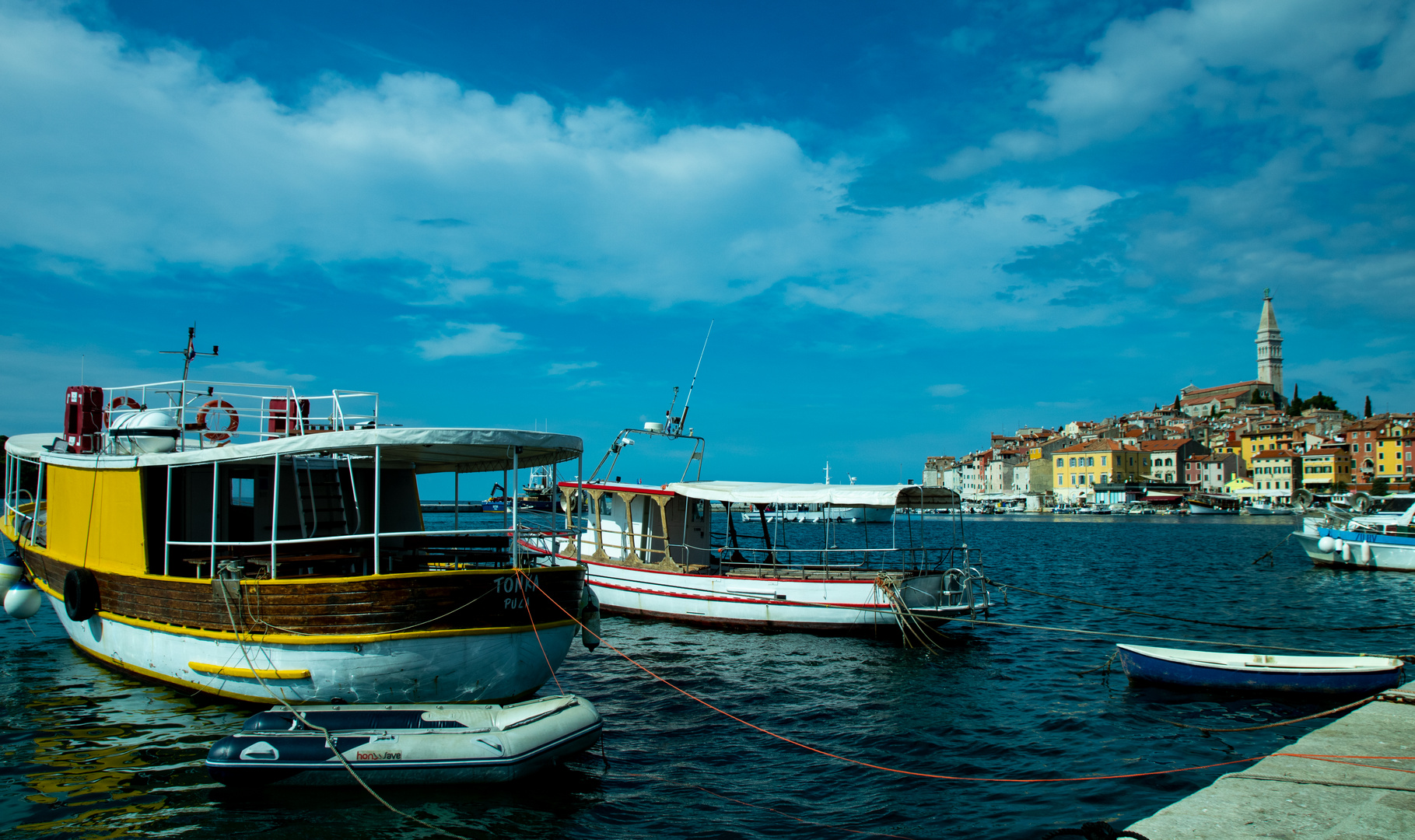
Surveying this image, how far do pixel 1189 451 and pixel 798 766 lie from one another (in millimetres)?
145493

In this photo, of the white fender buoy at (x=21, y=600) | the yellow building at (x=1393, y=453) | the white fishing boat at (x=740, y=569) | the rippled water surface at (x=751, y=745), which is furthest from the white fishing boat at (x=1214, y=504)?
the white fender buoy at (x=21, y=600)

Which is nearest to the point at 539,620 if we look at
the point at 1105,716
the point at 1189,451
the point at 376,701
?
the point at 376,701

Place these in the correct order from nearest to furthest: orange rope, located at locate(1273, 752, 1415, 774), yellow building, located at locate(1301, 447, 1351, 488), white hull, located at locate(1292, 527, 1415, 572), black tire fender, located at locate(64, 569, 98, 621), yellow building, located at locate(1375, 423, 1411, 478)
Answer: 1. orange rope, located at locate(1273, 752, 1415, 774)
2. black tire fender, located at locate(64, 569, 98, 621)
3. white hull, located at locate(1292, 527, 1415, 572)
4. yellow building, located at locate(1375, 423, 1411, 478)
5. yellow building, located at locate(1301, 447, 1351, 488)

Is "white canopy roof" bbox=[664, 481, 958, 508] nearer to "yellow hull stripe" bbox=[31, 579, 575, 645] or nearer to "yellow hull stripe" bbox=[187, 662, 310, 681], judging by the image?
"yellow hull stripe" bbox=[31, 579, 575, 645]

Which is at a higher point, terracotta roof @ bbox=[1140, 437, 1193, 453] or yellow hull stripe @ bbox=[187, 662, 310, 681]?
terracotta roof @ bbox=[1140, 437, 1193, 453]

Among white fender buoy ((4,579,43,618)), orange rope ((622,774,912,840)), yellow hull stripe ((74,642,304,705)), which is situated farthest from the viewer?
white fender buoy ((4,579,43,618))

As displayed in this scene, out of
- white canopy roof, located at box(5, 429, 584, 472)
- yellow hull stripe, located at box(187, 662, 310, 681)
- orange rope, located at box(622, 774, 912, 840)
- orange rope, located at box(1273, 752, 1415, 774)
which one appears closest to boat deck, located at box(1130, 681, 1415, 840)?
orange rope, located at box(1273, 752, 1415, 774)

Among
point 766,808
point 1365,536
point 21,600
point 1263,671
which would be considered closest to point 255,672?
point 766,808

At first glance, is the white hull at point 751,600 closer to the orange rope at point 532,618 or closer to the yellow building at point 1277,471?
the orange rope at point 532,618

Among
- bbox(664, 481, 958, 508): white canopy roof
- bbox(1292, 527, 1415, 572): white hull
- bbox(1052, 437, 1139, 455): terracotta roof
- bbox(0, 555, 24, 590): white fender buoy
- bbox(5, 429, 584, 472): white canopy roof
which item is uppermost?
bbox(1052, 437, 1139, 455): terracotta roof

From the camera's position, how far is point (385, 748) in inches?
354

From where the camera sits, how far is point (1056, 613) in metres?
25.4

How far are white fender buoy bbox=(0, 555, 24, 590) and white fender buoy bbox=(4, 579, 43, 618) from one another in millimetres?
481

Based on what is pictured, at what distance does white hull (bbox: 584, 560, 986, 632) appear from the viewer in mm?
19609
